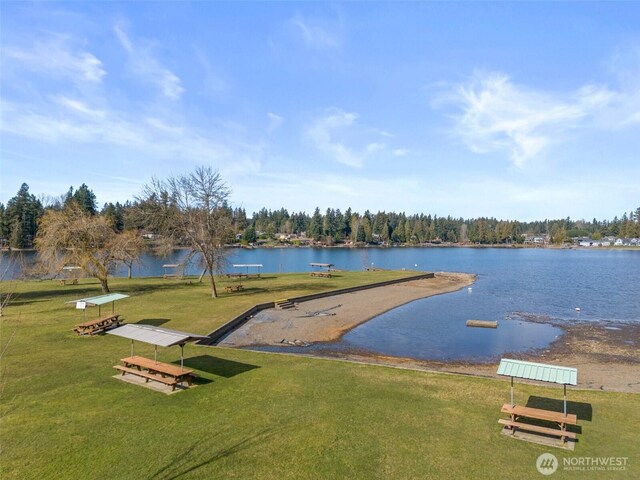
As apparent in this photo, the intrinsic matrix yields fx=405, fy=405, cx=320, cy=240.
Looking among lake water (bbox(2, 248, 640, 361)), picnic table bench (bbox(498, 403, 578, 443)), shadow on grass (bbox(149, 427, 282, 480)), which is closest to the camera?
shadow on grass (bbox(149, 427, 282, 480))

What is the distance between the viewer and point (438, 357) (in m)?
26.3

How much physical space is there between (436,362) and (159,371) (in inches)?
641

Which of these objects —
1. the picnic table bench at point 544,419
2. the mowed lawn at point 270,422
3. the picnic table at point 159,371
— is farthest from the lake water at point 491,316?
the picnic table bench at point 544,419

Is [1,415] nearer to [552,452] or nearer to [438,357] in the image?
[552,452]

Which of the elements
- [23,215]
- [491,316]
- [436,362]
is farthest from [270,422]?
[23,215]

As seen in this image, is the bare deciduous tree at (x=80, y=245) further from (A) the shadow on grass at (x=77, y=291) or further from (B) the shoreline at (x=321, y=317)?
(B) the shoreline at (x=321, y=317)

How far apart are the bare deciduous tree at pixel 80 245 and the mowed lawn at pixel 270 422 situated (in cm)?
1829

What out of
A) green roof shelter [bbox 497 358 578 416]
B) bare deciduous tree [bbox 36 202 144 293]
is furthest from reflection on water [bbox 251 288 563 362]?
bare deciduous tree [bbox 36 202 144 293]

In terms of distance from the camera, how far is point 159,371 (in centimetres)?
1540

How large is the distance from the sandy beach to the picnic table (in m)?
9.22

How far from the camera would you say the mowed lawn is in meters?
10.0

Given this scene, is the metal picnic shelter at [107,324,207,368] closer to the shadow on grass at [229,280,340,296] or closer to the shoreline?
the shoreline

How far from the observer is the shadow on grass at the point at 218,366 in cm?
1753

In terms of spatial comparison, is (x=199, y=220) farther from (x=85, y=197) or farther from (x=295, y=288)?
(x=85, y=197)
